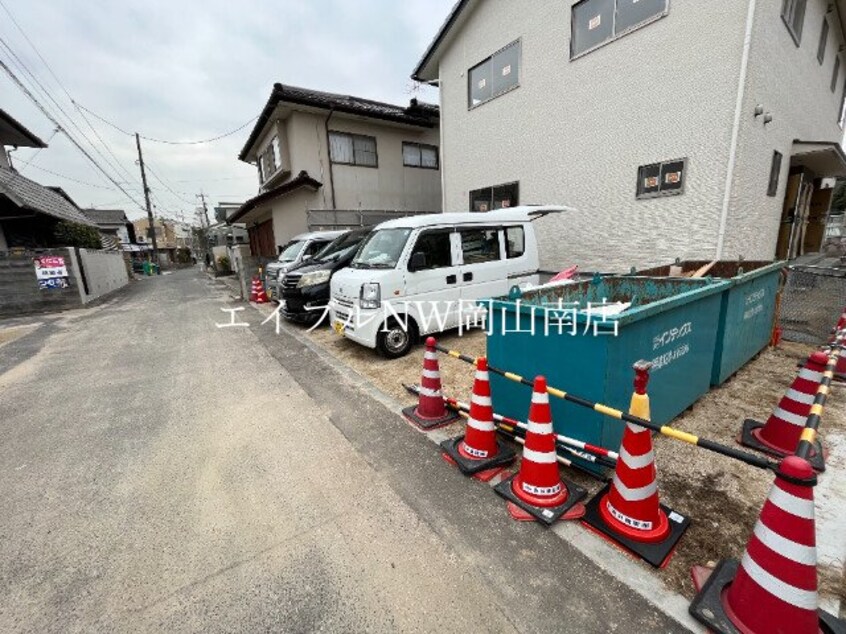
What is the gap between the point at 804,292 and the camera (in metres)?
6.60

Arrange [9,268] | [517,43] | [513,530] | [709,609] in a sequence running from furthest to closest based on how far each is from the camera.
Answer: [9,268] → [517,43] → [513,530] → [709,609]

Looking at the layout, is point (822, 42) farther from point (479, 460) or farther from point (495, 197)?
point (479, 460)

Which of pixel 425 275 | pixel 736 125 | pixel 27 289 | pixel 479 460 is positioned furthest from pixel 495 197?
→ pixel 27 289

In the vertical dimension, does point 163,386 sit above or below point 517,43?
below

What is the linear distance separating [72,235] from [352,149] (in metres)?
11.1

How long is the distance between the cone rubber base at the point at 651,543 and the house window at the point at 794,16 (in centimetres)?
867

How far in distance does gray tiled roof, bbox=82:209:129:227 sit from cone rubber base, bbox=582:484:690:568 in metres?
46.4

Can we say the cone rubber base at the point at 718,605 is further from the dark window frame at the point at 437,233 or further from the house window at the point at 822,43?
the house window at the point at 822,43

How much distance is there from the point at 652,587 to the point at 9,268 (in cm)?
1563

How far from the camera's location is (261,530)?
2348 mm

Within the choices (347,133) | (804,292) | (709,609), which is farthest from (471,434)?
(347,133)

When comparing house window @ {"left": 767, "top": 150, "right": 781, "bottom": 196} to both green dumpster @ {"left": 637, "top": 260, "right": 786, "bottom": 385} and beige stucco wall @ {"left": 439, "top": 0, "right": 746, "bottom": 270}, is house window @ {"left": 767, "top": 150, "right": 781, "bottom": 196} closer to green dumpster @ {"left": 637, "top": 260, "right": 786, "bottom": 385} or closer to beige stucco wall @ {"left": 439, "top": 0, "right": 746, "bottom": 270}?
beige stucco wall @ {"left": 439, "top": 0, "right": 746, "bottom": 270}

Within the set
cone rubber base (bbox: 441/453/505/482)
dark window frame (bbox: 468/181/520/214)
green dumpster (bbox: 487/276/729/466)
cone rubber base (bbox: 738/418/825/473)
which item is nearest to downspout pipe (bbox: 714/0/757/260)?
green dumpster (bbox: 487/276/729/466)

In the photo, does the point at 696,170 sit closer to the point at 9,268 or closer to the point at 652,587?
the point at 652,587
